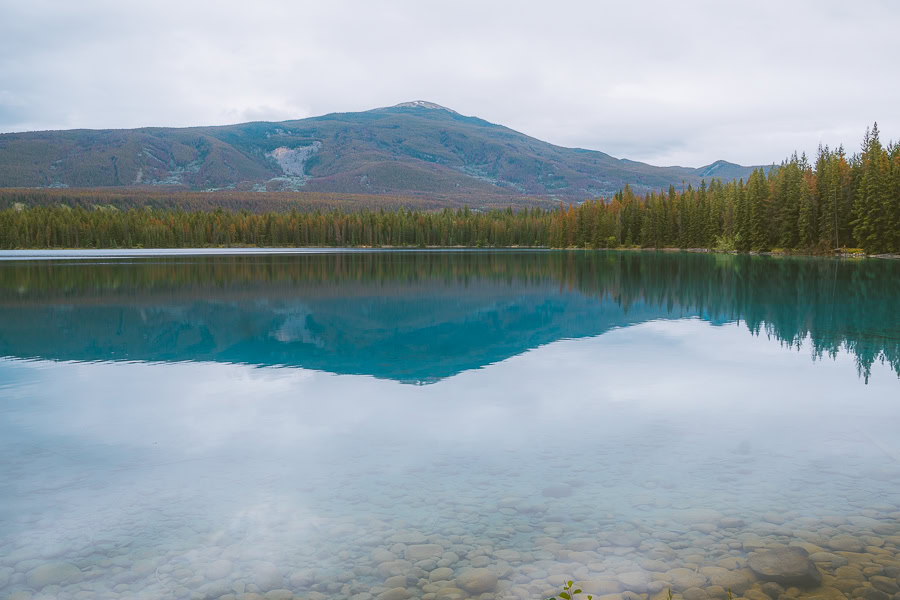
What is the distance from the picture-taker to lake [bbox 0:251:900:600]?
22.2ft

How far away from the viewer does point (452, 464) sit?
33.2ft

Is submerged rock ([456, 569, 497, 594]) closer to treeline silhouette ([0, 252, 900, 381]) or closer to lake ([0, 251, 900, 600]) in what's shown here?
lake ([0, 251, 900, 600])

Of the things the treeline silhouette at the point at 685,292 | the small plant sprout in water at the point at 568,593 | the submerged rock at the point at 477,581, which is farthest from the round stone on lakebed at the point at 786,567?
the treeline silhouette at the point at 685,292

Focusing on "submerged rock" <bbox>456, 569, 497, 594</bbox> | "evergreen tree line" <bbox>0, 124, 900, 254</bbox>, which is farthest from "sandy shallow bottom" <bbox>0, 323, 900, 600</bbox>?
"evergreen tree line" <bbox>0, 124, 900, 254</bbox>

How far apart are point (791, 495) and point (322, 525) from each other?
6365mm

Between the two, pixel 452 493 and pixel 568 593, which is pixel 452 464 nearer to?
pixel 452 493

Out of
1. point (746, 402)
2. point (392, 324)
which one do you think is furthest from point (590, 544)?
point (392, 324)

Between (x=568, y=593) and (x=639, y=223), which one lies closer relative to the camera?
(x=568, y=593)

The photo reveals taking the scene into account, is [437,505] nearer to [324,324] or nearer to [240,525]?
[240,525]

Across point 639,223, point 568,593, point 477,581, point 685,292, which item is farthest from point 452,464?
point 639,223

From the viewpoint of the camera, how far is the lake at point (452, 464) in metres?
6.76

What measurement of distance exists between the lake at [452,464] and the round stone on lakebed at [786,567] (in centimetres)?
3

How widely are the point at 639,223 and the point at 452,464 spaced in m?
136

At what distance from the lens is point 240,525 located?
802cm
